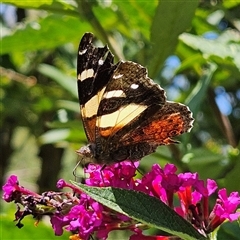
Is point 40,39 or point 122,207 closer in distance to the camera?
point 122,207

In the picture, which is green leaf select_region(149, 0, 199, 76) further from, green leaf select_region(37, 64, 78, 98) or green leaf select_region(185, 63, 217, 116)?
green leaf select_region(37, 64, 78, 98)

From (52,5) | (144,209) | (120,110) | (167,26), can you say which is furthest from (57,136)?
(144,209)

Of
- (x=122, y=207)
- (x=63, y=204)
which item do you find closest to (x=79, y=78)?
(x=63, y=204)

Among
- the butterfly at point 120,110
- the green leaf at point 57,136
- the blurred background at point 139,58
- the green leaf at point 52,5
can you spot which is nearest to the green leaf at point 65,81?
the blurred background at point 139,58

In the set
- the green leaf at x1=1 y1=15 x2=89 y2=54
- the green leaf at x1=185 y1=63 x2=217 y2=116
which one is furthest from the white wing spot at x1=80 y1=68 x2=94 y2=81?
the green leaf at x1=1 y1=15 x2=89 y2=54

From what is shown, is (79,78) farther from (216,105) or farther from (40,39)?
(216,105)
